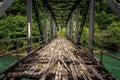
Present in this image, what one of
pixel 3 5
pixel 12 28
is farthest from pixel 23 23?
pixel 3 5

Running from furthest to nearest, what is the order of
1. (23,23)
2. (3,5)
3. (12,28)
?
(23,23) → (12,28) → (3,5)

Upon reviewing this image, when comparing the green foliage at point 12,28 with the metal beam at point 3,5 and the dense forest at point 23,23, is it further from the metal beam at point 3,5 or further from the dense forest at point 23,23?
the metal beam at point 3,5

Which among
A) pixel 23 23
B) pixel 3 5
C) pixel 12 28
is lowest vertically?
pixel 12 28

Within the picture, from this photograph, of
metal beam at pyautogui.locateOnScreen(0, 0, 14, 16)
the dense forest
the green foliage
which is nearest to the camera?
metal beam at pyautogui.locateOnScreen(0, 0, 14, 16)

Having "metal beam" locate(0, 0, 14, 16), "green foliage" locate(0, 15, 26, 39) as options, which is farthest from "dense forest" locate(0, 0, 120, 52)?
"metal beam" locate(0, 0, 14, 16)

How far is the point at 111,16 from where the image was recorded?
6288cm

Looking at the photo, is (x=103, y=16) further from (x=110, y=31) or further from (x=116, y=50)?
(x=116, y=50)

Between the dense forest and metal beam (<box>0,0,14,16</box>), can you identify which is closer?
metal beam (<box>0,0,14,16</box>)

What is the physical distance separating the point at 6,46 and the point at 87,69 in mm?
36311

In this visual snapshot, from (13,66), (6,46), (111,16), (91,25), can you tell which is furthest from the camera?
(111,16)

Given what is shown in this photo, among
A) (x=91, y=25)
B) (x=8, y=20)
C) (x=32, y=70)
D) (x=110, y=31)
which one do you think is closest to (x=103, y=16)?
(x=110, y=31)

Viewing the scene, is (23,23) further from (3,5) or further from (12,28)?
(3,5)

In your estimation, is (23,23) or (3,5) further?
(23,23)

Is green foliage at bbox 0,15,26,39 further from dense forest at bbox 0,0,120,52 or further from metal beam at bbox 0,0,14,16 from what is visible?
metal beam at bbox 0,0,14,16
